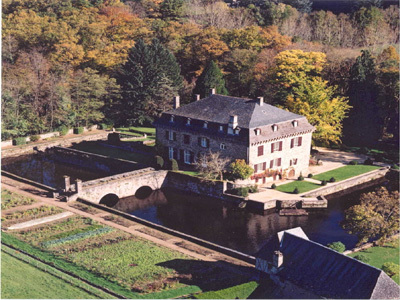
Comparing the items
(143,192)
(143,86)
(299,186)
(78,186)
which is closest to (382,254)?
(299,186)

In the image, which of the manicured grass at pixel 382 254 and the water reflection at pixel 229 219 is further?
the water reflection at pixel 229 219

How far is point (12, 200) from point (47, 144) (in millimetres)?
23451

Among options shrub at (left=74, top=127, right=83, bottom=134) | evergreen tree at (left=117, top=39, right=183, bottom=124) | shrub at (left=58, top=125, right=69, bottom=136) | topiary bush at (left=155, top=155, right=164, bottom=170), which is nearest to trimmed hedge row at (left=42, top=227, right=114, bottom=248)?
topiary bush at (left=155, top=155, right=164, bottom=170)

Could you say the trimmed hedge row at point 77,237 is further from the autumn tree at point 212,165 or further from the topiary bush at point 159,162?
the topiary bush at point 159,162

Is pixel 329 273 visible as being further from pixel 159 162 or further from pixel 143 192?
pixel 159 162

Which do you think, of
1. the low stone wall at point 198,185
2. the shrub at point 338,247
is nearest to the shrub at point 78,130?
the low stone wall at point 198,185

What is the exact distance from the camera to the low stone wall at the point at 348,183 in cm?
5356

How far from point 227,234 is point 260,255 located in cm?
1112

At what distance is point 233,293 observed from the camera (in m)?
31.4

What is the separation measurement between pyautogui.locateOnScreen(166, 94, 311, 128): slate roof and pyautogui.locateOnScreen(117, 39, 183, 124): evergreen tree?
685 inches

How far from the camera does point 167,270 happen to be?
117 ft

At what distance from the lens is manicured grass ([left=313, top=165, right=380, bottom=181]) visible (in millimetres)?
57625

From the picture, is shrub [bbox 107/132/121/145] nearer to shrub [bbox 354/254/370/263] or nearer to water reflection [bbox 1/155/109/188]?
A: water reflection [bbox 1/155/109/188]

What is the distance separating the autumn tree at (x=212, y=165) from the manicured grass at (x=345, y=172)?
10.7 m
